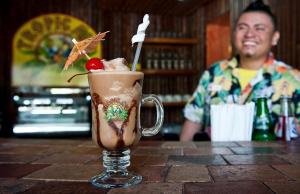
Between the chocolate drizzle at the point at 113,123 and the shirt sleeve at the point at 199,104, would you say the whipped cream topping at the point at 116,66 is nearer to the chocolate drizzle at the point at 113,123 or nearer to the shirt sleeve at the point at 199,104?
the chocolate drizzle at the point at 113,123

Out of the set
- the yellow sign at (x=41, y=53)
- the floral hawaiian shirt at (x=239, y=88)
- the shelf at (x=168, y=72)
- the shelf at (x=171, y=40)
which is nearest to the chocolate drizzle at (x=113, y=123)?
the floral hawaiian shirt at (x=239, y=88)

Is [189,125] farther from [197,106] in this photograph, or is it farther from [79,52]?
[79,52]

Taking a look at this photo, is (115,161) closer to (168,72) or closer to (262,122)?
(262,122)

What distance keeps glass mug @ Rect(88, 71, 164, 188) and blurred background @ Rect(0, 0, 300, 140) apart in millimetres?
3479

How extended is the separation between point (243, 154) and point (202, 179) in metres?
0.41

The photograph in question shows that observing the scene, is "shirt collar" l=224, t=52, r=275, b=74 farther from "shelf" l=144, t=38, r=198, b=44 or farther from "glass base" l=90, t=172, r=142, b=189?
"shelf" l=144, t=38, r=198, b=44

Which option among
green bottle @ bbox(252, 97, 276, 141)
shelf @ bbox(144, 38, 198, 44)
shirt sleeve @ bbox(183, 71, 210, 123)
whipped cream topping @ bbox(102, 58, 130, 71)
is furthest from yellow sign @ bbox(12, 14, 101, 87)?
whipped cream topping @ bbox(102, 58, 130, 71)

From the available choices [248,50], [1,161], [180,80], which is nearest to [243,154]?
[1,161]

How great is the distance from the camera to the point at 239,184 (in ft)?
2.49

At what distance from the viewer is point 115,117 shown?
32.8 inches

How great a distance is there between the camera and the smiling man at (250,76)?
89.2 inches

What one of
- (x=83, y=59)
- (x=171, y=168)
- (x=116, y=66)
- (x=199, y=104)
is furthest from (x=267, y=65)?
(x=83, y=59)

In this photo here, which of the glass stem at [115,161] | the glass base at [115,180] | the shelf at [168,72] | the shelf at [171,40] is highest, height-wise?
the shelf at [171,40]

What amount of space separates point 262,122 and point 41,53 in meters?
3.86
